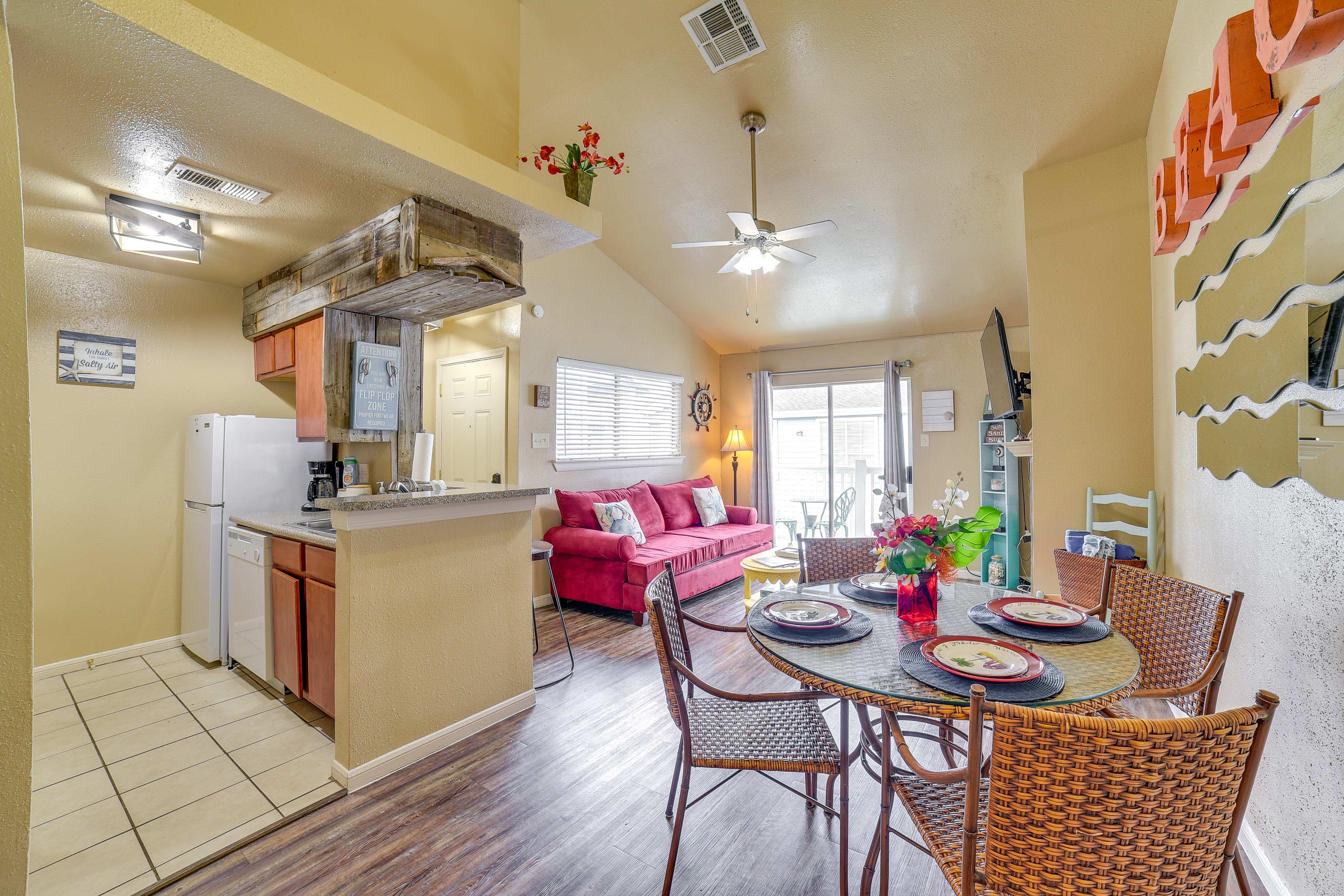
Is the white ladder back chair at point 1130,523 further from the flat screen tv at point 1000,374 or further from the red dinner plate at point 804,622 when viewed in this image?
the red dinner plate at point 804,622

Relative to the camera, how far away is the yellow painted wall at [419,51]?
6.72 feet

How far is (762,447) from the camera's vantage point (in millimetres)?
6449

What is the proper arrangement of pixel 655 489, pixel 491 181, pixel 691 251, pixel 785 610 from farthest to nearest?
1. pixel 655 489
2. pixel 691 251
3. pixel 491 181
4. pixel 785 610

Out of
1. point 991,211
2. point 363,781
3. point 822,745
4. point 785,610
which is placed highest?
point 991,211

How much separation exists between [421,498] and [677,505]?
3.37 meters

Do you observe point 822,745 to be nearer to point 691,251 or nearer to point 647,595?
point 647,595

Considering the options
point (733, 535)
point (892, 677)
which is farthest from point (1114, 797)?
point (733, 535)

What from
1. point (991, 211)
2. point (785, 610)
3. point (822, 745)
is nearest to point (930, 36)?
point (991, 211)

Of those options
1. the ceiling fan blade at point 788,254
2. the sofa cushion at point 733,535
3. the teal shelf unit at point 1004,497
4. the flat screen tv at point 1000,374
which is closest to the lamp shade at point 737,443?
the sofa cushion at point 733,535

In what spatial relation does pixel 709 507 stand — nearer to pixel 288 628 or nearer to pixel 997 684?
pixel 288 628

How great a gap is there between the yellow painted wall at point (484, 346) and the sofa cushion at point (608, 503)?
46 centimetres

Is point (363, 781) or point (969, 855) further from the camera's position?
point (363, 781)

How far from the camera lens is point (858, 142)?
3330mm

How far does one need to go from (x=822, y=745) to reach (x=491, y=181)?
2.37 meters
